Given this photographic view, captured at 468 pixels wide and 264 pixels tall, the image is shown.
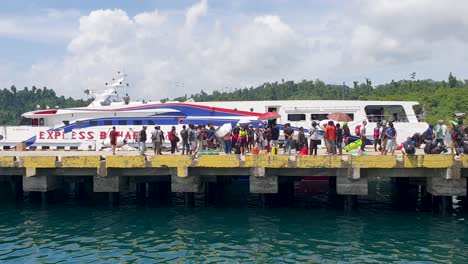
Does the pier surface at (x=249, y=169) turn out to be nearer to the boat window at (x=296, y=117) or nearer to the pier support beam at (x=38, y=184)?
the pier support beam at (x=38, y=184)

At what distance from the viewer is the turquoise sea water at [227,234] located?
523 inches

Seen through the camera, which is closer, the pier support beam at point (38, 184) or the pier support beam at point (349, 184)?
the pier support beam at point (349, 184)

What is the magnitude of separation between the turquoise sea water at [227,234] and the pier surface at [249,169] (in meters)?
1.16

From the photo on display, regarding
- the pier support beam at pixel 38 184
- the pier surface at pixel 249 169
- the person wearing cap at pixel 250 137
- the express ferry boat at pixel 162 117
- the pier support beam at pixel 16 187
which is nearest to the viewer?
the pier surface at pixel 249 169

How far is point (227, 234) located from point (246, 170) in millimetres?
3594

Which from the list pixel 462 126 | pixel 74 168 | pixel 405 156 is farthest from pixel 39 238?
pixel 462 126

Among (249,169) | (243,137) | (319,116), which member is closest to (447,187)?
(249,169)

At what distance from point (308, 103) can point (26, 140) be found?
1810cm

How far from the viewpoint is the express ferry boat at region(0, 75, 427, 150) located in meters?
28.1

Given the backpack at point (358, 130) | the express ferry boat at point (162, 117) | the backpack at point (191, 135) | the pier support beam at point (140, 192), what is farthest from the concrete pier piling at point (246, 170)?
the express ferry boat at point (162, 117)

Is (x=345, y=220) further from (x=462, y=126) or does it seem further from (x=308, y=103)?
(x=308, y=103)

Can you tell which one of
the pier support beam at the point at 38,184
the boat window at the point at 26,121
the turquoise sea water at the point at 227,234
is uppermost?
the boat window at the point at 26,121

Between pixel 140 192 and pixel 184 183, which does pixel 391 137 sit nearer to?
pixel 184 183

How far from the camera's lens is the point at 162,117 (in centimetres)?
2934
